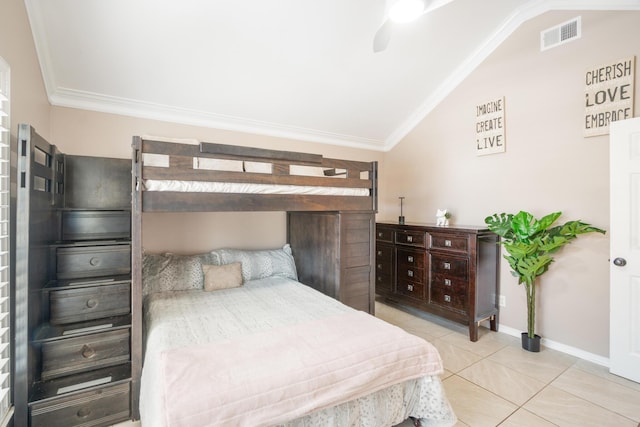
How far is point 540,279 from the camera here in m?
2.92

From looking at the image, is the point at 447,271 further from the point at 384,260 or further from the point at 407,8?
the point at 407,8

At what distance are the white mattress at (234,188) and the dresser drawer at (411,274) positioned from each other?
1.50m

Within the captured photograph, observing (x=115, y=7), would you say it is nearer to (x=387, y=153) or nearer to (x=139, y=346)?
(x=139, y=346)

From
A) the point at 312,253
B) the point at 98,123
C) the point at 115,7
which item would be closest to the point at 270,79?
the point at 115,7

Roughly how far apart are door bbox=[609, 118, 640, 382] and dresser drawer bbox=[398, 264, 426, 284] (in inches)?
62.2

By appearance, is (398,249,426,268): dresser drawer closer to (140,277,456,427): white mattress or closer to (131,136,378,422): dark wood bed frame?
(131,136,378,422): dark wood bed frame

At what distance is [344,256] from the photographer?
9.20 feet

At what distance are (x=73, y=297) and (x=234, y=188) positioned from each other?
127cm

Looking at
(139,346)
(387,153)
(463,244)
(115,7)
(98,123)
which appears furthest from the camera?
(387,153)

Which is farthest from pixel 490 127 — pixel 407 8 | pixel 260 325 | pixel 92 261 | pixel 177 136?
pixel 92 261

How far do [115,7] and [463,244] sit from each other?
3599 millimetres

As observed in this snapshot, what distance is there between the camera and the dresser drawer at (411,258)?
342 centimetres

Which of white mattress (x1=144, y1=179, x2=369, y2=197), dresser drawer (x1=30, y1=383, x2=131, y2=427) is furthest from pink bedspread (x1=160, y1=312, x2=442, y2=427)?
Answer: white mattress (x1=144, y1=179, x2=369, y2=197)

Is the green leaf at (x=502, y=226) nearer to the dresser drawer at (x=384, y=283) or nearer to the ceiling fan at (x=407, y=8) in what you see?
the dresser drawer at (x=384, y=283)
